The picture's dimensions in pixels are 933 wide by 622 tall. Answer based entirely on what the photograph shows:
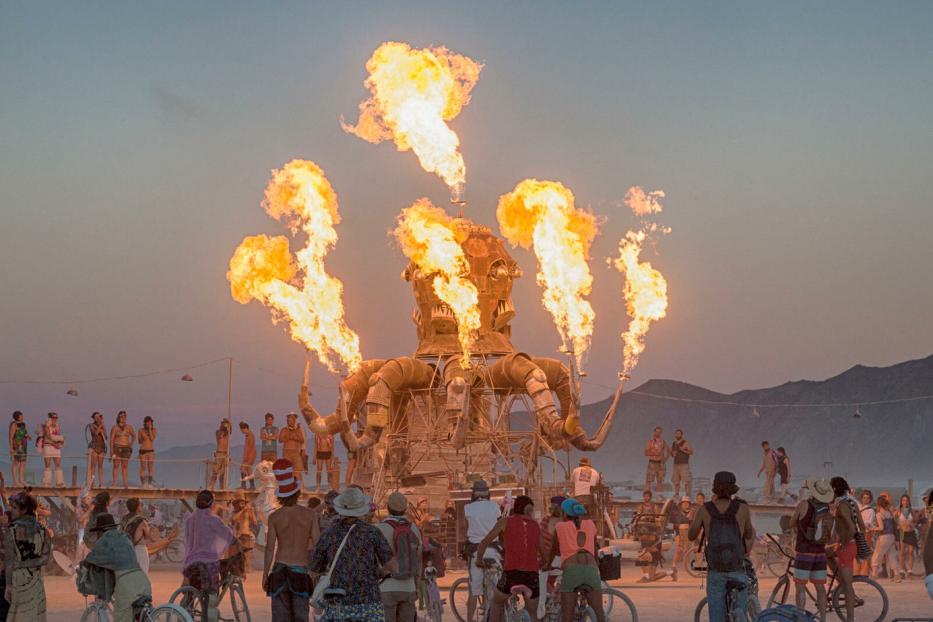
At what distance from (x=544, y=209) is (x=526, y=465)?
295 inches

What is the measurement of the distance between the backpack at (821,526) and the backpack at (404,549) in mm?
5609

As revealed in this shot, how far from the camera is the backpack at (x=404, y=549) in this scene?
51.8 feet

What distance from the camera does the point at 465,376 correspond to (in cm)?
4250

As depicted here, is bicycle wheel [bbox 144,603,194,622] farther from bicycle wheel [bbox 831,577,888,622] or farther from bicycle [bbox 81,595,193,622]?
bicycle wheel [bbox 831,577,888,622]

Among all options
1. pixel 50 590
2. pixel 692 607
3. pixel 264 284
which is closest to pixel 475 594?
pixel 692 607

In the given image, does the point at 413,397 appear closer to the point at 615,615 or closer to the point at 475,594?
the point at 615,615

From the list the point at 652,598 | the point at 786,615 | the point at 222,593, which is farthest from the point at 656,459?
the point at 786,615

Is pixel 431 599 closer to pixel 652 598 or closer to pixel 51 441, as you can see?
pixel 652 598

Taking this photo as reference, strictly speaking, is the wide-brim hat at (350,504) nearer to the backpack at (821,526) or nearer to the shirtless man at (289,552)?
the shirtless man at (289,552)

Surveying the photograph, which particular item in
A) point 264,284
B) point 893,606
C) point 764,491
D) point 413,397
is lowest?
point 893,606

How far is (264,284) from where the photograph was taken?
40438 mm

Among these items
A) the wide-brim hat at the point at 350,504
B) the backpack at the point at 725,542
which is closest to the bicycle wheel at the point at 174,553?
the backpack at the point at 725,542

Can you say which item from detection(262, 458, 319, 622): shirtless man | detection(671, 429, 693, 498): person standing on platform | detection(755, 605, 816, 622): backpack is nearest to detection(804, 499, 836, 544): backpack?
detection(755, 605, 816, 622): backpack

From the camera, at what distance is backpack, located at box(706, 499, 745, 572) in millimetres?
16328
